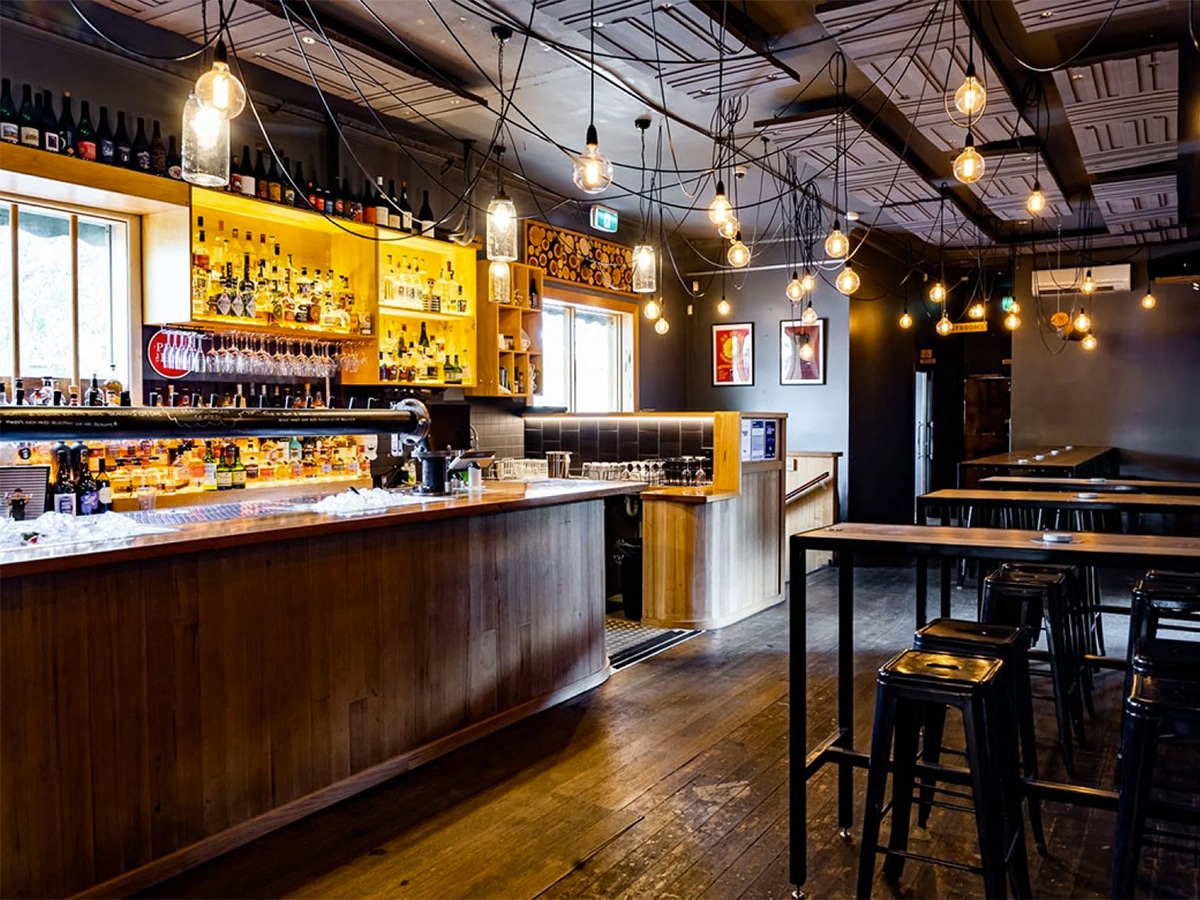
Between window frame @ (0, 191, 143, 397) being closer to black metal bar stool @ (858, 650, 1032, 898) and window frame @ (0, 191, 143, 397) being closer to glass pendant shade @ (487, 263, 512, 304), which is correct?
glass pendant shade @ (487, 263, 512, 304)

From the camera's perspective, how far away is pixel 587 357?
876 centimetres

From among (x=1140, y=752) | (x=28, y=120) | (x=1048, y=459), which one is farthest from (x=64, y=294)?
(x=1048, y=459)

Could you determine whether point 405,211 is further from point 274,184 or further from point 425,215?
point 274,184

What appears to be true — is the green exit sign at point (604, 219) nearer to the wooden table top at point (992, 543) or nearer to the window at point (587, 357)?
the window at point (587, 357)

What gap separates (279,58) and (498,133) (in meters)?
1.90

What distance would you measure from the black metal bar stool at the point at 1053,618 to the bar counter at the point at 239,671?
186cm

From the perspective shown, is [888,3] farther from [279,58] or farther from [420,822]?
[420,822]

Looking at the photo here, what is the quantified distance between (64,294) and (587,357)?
4.90m

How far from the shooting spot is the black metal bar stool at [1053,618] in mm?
3402

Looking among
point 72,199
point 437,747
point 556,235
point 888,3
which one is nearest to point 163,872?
point 437,747

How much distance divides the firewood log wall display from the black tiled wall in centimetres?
137

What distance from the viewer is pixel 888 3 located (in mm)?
3871

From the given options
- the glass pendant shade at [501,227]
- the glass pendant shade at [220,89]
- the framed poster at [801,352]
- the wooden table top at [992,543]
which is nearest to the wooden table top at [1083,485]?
the wooden table top at [992,543]

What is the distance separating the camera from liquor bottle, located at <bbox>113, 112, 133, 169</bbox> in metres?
4.36
